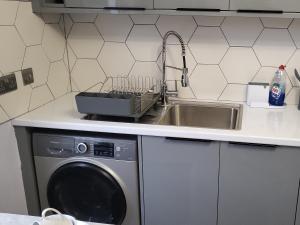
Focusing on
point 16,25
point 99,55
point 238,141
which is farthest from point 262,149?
point 16,25

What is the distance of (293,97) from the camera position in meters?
2.12

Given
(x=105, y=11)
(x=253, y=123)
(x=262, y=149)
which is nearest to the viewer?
(x=262, y=149)

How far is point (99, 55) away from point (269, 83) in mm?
1177

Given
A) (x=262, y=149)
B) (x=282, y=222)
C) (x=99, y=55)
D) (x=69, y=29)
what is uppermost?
(x=69, y=29)

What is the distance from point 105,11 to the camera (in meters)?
1.93

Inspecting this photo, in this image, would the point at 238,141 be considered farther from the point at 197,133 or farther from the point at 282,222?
the point at 282,222

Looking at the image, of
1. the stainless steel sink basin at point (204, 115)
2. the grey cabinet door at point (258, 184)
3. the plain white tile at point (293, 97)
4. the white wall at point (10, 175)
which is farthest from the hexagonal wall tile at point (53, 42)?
the plain white tile at point (293, 97)

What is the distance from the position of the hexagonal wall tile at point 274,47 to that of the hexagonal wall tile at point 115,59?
0.86 metres

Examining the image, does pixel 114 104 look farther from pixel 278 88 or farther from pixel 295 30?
pixel 295 30

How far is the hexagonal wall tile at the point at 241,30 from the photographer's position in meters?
2.05

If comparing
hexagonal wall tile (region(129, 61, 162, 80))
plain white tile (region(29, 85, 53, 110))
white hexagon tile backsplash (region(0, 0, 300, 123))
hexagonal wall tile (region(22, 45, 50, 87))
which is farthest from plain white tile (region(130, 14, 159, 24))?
plain white tile (region(29, 85, 53, 110))

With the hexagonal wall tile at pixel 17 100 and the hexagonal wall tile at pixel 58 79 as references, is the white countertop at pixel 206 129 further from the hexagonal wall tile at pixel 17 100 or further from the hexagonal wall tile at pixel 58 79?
the hexagonal wall tile at pixel 58 79

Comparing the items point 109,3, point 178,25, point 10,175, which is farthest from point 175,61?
point 10,175

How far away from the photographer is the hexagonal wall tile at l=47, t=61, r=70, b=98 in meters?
2.23
